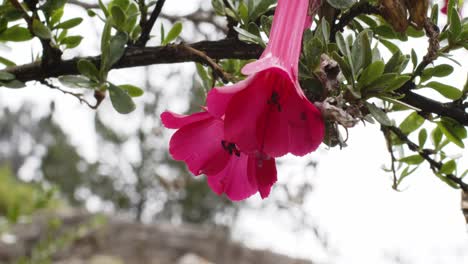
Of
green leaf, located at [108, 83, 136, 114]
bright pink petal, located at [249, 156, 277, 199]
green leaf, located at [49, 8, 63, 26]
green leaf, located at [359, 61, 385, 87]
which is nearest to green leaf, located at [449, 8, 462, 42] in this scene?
green leaf, located at [359, 61, 385, 87]

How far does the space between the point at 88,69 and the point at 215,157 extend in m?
0.20

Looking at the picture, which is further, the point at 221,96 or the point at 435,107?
the point at 435,107

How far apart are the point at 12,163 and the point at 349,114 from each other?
1342cm

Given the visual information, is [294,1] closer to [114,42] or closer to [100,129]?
[114,42]

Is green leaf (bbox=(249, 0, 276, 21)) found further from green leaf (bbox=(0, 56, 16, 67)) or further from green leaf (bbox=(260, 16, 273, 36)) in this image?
green leaf (bbox=(0, 56, 16, 67))

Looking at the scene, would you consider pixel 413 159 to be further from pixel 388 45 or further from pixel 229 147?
pixel 229 147

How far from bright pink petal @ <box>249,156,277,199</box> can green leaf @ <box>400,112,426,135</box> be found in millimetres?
290

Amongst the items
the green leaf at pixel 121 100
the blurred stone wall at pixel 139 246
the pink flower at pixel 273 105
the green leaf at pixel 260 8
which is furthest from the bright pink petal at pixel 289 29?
the blurred stone wall at pixel 139 246

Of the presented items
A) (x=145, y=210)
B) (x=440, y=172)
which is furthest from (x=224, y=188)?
(x=145, y=210)

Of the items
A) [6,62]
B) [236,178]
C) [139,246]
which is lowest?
[139,246]

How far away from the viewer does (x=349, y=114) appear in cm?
39

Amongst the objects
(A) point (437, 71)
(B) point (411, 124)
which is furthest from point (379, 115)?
(B) point (411, 124)

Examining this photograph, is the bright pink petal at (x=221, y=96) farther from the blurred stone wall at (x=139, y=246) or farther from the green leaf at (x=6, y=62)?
the blurred stone wall at (x=139, y=246)

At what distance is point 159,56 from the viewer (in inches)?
23.0
